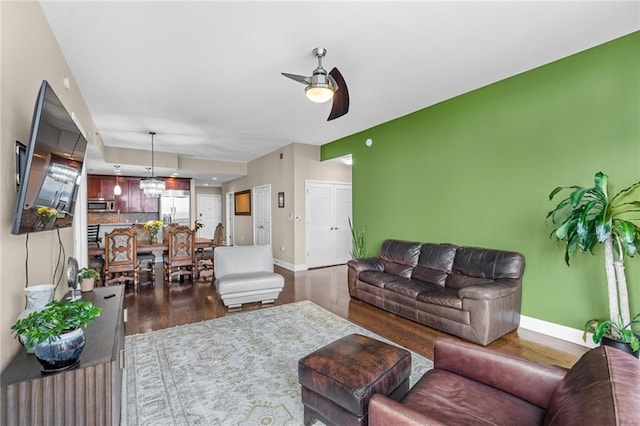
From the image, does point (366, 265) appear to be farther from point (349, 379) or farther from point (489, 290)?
point (349, 379)

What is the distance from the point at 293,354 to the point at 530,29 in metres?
3.59

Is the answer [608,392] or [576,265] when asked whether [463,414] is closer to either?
[608,392]

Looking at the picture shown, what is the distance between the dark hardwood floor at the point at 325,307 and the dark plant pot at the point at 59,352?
214cm

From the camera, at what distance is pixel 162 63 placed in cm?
298

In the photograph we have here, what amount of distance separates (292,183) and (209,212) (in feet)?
23.9

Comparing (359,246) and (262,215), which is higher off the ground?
(262,215)

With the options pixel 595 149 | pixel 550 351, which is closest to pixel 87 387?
pixel 550 351

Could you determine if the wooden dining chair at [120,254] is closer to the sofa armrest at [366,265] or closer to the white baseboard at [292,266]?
the white baseboard at [292,266]

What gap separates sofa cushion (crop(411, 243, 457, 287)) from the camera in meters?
3.78

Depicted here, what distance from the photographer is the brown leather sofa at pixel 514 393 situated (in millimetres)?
869

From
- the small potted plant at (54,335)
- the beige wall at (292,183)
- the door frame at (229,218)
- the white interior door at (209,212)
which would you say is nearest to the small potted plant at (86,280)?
the small potted plant at (54,335)

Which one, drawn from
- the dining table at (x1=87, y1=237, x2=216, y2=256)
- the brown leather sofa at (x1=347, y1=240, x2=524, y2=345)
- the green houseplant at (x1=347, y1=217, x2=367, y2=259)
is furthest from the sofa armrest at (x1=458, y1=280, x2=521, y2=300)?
the dining table at (x1=87, y1=237, x2=216, y2=256)

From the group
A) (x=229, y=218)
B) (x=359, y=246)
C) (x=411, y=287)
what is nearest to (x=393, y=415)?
(x=411, y=287)

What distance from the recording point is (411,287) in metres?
3.62
